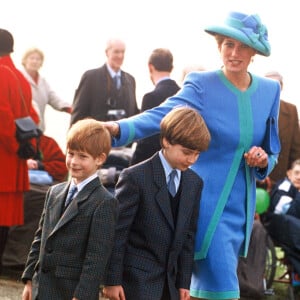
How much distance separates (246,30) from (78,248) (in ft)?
4.30

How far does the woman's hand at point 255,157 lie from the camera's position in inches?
182

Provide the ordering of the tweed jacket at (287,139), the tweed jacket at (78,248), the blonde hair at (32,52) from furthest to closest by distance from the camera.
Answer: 1. the blonde hair at (32,52)
2. the tweed jacket at (287,139)
3. the tweed jacket at (78,248)

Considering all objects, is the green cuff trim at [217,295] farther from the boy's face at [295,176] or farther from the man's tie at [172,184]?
the boy's face at [295,176]

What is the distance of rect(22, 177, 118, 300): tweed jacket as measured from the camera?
4.11 m

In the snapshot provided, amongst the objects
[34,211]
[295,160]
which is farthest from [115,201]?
[295,160]

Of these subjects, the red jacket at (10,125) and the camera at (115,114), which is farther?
the camera at (115,114)

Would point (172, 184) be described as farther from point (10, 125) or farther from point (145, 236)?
point (10, 125)

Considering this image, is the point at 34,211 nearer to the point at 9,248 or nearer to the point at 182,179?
the point at 9,248

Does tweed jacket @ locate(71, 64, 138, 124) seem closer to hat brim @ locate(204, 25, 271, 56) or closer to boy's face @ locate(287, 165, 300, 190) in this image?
boy's face @ locate(287, 165, 300, 190)

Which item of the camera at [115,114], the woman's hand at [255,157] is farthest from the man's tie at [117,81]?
the woman's hand at [255,157]

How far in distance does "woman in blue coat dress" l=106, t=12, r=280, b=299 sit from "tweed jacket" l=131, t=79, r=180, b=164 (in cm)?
209

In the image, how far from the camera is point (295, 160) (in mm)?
8445

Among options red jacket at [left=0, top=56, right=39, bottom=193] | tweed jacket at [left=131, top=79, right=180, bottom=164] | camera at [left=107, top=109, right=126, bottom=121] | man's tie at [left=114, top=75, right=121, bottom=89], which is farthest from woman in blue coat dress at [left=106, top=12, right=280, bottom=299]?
man's tie at [left=114, top=75, right=121, bottom=89]

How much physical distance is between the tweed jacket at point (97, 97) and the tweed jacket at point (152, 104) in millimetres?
1029
